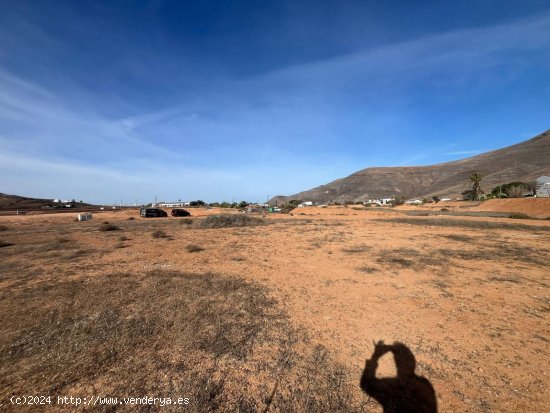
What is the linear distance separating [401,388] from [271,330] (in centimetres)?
245

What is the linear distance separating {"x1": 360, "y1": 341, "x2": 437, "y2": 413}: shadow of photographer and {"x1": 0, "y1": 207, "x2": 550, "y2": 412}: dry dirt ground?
0.09 metres

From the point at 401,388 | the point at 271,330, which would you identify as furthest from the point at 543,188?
the point at 271,330

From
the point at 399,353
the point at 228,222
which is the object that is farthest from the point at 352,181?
the point at 399,353

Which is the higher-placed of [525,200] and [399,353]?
[525,200]

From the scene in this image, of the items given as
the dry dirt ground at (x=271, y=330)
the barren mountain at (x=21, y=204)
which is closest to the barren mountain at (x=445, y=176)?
the dry dirt ground at (x=271, y=330)

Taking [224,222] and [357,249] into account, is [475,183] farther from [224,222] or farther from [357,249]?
[357,249]

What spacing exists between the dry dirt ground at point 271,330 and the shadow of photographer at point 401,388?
0.09 metres

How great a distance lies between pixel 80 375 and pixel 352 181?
134 meters

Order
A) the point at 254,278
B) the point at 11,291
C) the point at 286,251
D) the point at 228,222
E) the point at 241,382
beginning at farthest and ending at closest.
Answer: the point at 228,222, the point at 286,251, the point at 254,278, the point at 11,291, the point at 241,382

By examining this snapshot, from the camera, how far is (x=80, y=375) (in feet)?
12.8

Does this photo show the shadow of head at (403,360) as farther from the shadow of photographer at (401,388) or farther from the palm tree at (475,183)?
the palm tree at (475,183)

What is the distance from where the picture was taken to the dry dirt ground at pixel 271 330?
12.1ft

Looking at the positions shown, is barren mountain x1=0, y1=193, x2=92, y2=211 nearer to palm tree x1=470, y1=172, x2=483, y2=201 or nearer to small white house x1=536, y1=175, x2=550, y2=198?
palm tree x1=470, y1=172, x2=483, y2=201

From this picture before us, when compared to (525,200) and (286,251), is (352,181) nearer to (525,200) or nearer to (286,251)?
(525,200)
